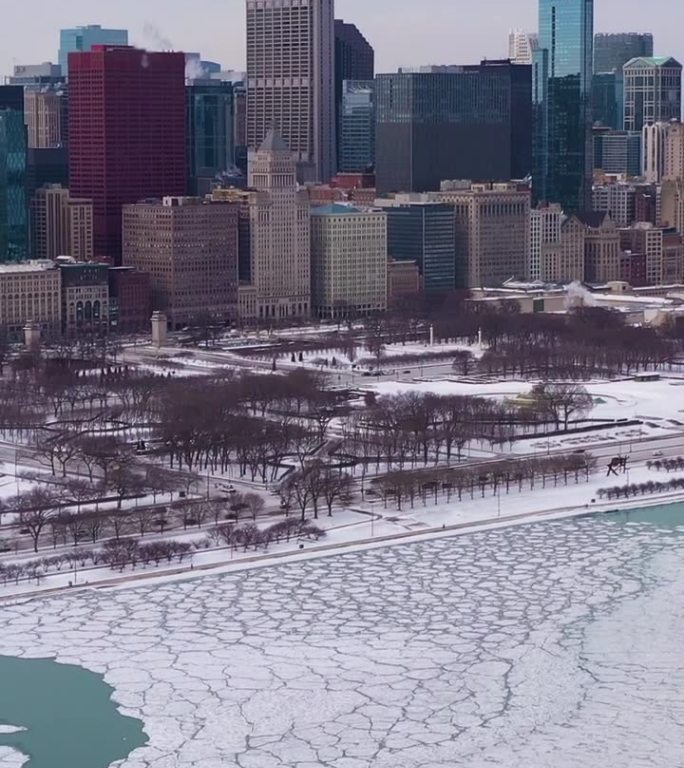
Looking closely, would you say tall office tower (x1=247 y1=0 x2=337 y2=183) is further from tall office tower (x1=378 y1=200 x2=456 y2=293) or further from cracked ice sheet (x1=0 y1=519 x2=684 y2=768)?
cracked ice sheet (x1=0 y1=519 x2=684 y2=768)

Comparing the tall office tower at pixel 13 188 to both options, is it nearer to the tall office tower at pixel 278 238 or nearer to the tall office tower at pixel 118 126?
the tall office tower at pixel 118 126

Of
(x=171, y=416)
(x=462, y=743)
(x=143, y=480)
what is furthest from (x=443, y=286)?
(x=462, y=743)

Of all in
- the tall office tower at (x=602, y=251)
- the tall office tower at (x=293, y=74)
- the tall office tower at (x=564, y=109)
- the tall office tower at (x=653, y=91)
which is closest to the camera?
the tall office tower at (x=602, y=251)

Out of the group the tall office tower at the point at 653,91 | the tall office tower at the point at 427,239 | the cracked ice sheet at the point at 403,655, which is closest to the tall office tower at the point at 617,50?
the tall office tower at the point at 653,91

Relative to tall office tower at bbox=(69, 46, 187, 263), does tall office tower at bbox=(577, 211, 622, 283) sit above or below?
below

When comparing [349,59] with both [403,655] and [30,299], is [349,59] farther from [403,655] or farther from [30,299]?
[403,655]

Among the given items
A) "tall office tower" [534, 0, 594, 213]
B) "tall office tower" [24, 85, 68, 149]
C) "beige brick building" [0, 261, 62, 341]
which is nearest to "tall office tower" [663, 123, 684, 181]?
"tall office tower" [534, 0, 594, 213]
